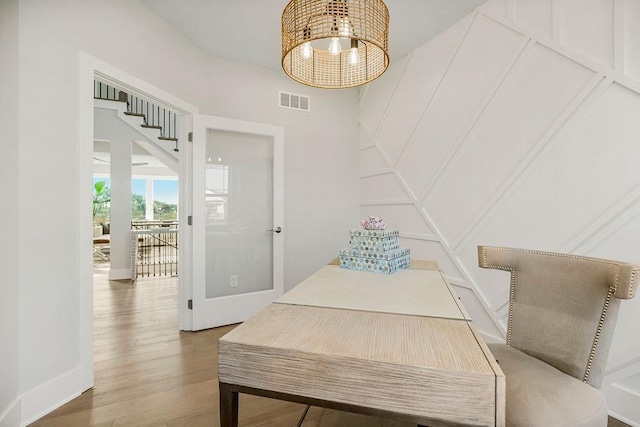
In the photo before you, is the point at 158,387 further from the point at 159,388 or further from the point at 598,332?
the point at 598,332

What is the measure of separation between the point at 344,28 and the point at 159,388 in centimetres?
230

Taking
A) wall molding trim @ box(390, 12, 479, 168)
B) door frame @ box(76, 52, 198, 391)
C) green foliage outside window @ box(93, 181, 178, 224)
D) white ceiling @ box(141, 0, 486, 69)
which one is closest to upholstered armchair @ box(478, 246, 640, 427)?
wall molding trim @ box(390, 12, 479, 168)

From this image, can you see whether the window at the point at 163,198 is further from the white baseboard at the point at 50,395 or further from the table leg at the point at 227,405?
the table leg at the point at 227,405

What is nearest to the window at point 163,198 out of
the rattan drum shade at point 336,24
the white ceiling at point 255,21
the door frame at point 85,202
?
the white ceiling at point 255,21

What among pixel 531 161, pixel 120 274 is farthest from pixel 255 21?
pixel 120 274

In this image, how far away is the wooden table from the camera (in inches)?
25.2

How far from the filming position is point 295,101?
3523mm

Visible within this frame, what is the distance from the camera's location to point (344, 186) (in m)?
3.85

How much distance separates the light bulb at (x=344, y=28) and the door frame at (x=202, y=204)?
207 centimetres

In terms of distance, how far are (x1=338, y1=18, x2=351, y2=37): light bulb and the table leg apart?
132 cm

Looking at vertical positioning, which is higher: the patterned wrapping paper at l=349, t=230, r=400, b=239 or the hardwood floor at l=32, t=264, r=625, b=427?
the patterned wrapping paper at l=349, t=230, r=400, b=239

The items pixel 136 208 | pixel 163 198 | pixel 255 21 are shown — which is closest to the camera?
pixel 255 21

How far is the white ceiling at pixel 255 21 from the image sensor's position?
7.71 ft

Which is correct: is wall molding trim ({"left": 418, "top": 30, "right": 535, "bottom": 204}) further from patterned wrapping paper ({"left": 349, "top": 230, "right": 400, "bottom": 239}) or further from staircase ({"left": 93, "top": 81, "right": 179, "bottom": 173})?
staircase ({"left": 93, "top": 81, "right": 179, "bottom": 173})
